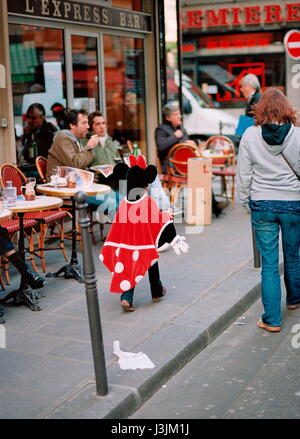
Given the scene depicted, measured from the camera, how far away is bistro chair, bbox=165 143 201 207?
10148mm

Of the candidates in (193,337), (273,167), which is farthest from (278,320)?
(273,167)

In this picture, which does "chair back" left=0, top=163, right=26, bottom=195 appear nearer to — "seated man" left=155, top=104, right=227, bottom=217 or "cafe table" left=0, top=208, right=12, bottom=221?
"cafe table" left=0, top=208, right=12, bottom=221

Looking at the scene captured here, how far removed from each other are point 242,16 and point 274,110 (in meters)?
19.8

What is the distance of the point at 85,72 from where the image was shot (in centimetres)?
1078

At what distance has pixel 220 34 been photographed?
24891mm

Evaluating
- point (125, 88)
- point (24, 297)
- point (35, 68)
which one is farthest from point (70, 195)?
point (125, 88)

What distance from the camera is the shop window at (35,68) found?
9312 millimetres

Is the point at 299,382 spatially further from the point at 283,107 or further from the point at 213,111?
the point at 213,111

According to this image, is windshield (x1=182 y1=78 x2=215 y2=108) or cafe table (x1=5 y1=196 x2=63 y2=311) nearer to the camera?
cafe table (x1=5 y1=196 x2=63 y2=311)

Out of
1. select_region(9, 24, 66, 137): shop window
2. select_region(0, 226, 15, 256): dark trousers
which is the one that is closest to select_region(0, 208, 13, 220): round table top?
select_region(0, 226, 15, 256): dark trousers

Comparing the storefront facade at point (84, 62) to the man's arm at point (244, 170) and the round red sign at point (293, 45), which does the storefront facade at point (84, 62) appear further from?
the man's arm at point (244, 170)

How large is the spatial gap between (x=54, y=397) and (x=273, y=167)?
8.40 feet

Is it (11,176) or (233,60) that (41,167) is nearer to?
(11,176)

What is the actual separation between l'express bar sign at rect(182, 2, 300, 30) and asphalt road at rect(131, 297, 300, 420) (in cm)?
1965
